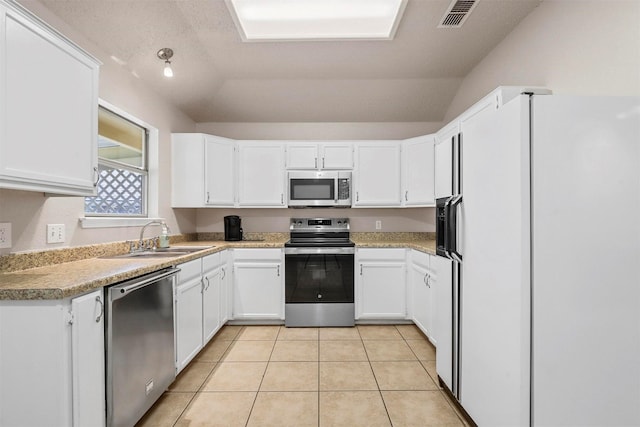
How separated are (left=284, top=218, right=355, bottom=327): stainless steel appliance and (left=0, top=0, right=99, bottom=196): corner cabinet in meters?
2.02

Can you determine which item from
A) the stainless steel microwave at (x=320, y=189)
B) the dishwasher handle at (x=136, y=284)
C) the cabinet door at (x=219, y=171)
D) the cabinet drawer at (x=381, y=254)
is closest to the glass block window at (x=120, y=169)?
the cabinet door at (x=219, y=171)

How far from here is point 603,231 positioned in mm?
1252

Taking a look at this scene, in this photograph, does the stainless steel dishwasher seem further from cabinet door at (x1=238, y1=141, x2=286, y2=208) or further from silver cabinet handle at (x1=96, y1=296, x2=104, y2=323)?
cabinet door at (x1=238, y1=141, x2=286, y2=208)

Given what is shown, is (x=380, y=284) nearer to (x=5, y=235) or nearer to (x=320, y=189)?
(x=320, y=189)

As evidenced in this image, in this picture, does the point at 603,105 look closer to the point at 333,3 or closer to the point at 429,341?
the point at 333,3

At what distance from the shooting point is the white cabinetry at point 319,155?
3.66m

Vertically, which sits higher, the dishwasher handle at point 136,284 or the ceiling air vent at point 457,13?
the ceiling air vent at point 457,13

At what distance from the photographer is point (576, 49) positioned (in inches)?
75.4

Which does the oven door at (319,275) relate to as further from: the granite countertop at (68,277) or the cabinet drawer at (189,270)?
the granite countertop at (68,277)

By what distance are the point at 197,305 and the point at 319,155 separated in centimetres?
213

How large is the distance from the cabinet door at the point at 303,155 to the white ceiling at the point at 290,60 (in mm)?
513

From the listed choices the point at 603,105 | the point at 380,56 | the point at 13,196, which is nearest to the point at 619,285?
the point at 603,105

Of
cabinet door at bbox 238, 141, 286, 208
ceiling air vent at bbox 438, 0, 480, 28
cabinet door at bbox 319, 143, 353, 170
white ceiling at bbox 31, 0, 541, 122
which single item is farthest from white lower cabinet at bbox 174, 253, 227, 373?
ceiling air vent at bbox 438, 0, 480, 28

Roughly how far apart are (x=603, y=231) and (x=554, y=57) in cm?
149
